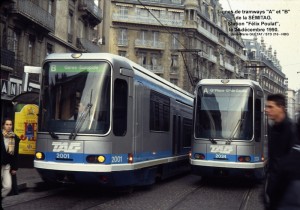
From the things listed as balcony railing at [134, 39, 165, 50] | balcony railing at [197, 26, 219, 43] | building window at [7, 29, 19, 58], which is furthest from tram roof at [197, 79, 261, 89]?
balcony railing at [197, 26, 219, 43]

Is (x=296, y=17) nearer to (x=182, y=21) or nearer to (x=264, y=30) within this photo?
(x=264, y=30)

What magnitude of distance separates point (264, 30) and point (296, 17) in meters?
1.26

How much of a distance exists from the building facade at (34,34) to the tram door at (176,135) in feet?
22.7

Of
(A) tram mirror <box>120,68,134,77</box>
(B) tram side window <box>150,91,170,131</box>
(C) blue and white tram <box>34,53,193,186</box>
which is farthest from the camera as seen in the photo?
(B) tram side window <box>150,91,170,131</box>

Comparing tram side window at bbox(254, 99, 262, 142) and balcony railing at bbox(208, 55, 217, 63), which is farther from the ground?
balcony railing at bbox(208, 55, 217, 63)

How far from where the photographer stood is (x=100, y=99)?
9398 mm

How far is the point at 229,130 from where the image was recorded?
12672mm

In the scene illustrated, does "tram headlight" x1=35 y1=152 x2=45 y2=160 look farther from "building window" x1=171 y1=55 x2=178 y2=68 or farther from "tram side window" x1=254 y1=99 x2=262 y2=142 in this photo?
"building window" x1=171 y1=55 x2=178 y2=68

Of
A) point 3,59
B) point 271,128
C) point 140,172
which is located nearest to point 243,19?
point 140,172

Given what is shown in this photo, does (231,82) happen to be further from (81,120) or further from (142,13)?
(142,13)

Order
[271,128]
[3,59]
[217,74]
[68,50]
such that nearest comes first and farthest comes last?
1. [271,128]
2. [3,59]
3. [68,50]
4. [217,74]

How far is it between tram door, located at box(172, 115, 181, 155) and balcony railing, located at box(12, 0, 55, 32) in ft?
38.5

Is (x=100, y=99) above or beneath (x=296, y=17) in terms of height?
beneath

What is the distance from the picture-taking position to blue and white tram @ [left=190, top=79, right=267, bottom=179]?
40.9 feet
